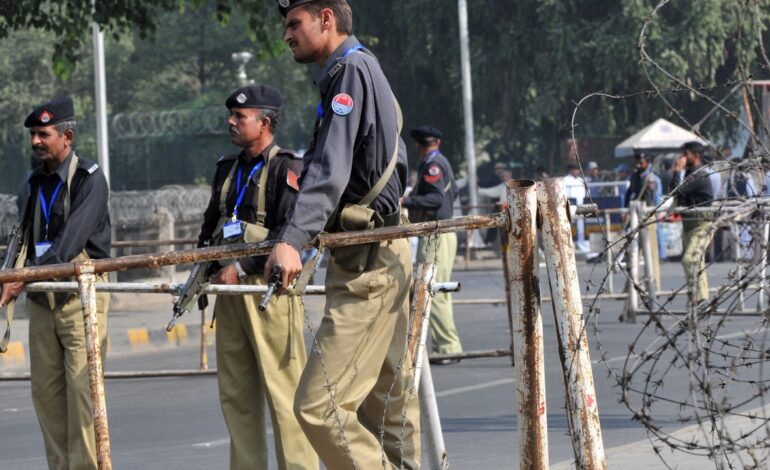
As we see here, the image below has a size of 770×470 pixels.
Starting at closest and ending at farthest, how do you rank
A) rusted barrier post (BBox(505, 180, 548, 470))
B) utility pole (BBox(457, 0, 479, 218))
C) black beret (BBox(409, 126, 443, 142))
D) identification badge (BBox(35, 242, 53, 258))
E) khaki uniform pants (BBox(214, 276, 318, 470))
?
rusted barrier post (BBox(505, 180, 548, 470)) < khaki uniform pants (BBox(214, 276, 318, 470)) < identification badge (BBox(35, 242, 53, 258)) < black beret (BBox(409, 126, 443, 142)) < utility pole (BBox(457, 0, 479, 218))

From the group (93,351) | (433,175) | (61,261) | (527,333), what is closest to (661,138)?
(433,175)

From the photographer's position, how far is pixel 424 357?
559 cm

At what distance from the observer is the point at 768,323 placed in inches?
146

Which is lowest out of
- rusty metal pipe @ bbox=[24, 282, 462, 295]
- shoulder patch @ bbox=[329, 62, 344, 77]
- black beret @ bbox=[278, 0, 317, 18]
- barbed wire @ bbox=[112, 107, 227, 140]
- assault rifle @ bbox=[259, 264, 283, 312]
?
rusty metal pipe @ bbox=[24, 282, 462, 295]

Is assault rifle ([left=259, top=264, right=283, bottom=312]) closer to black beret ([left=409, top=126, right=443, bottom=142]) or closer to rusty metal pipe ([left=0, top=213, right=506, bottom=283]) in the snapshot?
rusty metal pipe ([left=0, top=213, right=506, bottom=283])

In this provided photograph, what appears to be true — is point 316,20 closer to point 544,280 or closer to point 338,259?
point 338,259

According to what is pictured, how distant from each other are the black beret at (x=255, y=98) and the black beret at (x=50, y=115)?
32.7 inches

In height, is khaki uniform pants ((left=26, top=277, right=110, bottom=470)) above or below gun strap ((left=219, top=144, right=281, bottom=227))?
below

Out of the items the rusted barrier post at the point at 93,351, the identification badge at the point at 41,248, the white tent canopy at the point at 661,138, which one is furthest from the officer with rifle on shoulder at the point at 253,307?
the white tent canopy at the point at 661,138

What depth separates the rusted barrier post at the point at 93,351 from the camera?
4.10m

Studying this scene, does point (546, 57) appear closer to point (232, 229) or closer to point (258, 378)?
point (232, 229)

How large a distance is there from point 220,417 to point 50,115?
9.70 feet

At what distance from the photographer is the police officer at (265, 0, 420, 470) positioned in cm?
452

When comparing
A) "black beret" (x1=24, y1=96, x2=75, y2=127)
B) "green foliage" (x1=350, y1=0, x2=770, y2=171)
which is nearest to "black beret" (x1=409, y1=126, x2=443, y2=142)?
"black beret" (x1=24, y1=96, x2=75, y2=127)
